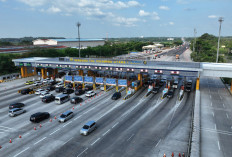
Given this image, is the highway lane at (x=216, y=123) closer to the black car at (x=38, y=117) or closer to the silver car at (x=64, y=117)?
the silver car at (x=64, y=117)

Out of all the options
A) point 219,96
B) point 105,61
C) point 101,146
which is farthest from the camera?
point 105,61

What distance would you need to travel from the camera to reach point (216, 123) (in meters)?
27.5

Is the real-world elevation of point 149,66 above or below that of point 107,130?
above

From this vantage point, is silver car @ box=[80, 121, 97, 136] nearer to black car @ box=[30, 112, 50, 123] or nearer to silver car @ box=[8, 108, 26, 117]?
black car @ box=[30, 112, 50, 123]

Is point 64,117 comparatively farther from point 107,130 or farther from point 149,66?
point 149,66

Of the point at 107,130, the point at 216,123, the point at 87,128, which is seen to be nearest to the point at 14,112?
the point at 87,128

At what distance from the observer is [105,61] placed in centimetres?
5034

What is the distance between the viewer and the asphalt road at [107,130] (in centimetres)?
2275

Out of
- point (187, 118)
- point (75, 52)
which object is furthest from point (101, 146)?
point (75, 52)

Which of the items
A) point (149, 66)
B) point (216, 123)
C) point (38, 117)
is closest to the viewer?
point (216, 123)

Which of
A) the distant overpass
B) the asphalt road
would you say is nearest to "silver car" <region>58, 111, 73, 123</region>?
the asphalt road

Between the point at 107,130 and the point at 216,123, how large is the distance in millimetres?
16759

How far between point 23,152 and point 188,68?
3660cm

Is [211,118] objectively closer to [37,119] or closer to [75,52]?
[37,119]
